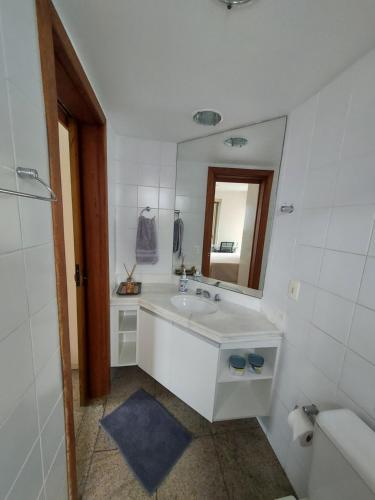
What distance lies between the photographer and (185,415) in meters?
1.47

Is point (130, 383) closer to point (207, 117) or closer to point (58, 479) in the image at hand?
point (58, 479)

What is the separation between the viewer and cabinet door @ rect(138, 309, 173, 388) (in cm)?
140

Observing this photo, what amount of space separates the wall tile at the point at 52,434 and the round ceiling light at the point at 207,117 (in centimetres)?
163

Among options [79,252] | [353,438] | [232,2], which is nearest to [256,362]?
[353,438]

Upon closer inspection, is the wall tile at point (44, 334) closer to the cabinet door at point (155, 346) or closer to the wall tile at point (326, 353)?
the cabinet door at point (155, 346)

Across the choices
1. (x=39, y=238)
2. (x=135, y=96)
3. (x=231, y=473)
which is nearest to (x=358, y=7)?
(x=135, y=96)

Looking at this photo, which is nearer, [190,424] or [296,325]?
[296,325]

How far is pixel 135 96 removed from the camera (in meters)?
1.11

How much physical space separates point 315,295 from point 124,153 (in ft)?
Result: 5.71

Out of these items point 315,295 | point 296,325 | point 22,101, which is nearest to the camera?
point 22,101

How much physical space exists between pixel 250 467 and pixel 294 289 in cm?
109

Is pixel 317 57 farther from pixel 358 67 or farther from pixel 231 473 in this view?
pixel 231 473

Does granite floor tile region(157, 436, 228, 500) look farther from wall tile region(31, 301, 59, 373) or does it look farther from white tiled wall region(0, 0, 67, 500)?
wall tile region(31, 301, 59, 373)

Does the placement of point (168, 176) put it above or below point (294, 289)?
above
